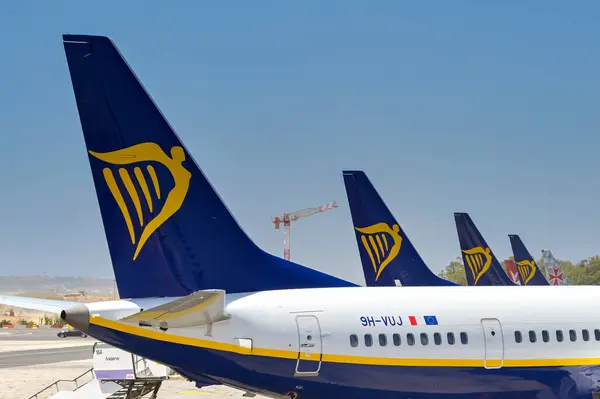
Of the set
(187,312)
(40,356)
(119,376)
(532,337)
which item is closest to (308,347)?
(187,312)

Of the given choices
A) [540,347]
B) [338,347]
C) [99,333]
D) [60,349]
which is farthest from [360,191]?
[60,349]

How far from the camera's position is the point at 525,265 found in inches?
2140

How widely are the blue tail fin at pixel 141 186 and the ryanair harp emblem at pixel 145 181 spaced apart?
2 cm

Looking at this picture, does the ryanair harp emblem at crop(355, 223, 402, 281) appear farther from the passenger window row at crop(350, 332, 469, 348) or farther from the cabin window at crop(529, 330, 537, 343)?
the passenger window row at crop(350, 332, 469, 348)

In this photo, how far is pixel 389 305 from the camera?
1641 centimetres

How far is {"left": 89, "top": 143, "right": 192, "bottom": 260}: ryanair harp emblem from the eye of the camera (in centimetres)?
1484

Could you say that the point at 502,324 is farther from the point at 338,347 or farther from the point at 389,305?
the point at 338,347

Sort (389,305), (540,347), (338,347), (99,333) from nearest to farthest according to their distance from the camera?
(99,333), (338,347), (389,305), (540,347)

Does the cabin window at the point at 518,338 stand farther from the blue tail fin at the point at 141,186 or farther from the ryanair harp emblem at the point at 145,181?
the ryanair harp emblem at the point at 145,181

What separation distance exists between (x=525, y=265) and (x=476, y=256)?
613 inches

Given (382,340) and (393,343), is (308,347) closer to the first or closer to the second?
(382,340)

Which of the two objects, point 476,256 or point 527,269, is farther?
point 527,269

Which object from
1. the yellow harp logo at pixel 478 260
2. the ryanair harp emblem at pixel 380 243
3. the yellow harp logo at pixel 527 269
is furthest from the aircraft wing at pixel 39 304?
the yellow harp logo at pixel 527 269

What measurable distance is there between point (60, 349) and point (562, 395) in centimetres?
5445
